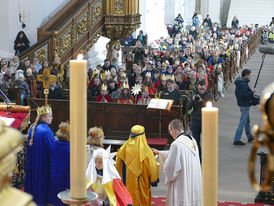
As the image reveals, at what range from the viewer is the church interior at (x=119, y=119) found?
3.90 ft

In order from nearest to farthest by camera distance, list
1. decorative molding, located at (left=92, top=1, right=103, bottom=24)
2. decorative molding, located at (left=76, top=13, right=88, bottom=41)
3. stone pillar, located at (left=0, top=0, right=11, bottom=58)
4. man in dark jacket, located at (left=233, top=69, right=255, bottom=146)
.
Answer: man in dark jacket, located at (left=233, top=69, right=255, bottom=146), decorative molding, located at (left=76, top=13, right=88, bottom=41), decorative molding, located at (left=92, top=1, right=103, bottom=24), stone pillar, located at (left=0, top=0, right=11, bottom=58)

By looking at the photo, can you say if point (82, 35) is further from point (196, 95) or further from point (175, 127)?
point (175, 127)

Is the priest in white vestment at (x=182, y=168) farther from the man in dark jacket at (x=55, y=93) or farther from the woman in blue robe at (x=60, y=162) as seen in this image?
the man in dark jacket at (x=55, y=93)

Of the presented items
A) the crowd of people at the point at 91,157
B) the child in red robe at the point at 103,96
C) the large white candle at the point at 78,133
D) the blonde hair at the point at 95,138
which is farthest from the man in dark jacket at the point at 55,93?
the large white candle at the point at 78,133

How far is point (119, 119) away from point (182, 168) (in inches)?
255

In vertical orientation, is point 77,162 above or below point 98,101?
above

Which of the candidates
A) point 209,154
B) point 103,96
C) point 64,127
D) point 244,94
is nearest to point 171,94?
point 244,94

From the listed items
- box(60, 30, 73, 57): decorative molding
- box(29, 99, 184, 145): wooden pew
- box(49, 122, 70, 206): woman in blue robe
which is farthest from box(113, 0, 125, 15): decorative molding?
box(49, 122, 70, 206): woman in blue robe

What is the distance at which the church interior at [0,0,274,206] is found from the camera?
119cm

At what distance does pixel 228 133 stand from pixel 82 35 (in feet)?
23.0

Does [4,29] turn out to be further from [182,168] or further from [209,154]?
[209,154]

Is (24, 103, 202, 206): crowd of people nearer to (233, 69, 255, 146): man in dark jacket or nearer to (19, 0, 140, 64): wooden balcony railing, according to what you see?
(233, 69, 255, 146): man in dark jacket

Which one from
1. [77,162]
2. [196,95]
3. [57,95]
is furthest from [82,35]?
[77,162]

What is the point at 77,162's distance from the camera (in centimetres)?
118
